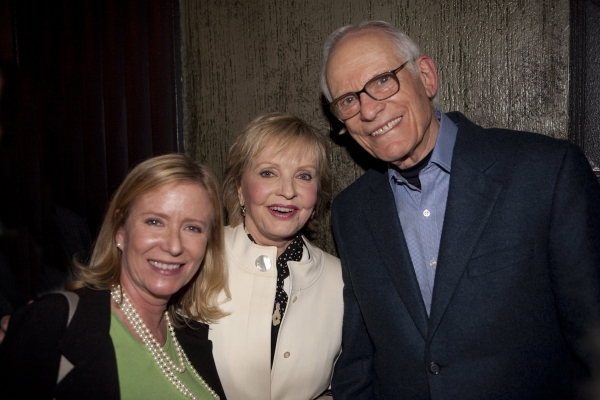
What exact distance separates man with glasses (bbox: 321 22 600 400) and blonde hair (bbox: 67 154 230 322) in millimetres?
603

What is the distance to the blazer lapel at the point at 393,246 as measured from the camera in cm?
155

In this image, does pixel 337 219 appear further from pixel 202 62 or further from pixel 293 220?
pixel 202 62

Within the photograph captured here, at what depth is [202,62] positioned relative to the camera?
2367 millimetres

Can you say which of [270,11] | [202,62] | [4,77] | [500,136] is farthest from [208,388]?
[4,77]

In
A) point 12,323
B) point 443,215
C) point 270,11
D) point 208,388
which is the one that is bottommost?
point 208,388

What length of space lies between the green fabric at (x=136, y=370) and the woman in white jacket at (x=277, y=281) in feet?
1.16

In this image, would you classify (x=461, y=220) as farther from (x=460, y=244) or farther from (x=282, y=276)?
(x=282, y=276)

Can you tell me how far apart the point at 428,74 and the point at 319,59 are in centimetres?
65

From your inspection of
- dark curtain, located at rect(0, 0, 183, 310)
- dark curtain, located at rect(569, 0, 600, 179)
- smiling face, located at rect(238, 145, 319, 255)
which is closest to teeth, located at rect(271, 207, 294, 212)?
smiling face, located at rect(238, 145, 319, 255)

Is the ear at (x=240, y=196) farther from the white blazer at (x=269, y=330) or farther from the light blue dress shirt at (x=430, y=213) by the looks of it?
the light blue dress shirt at (x=430, y=213)

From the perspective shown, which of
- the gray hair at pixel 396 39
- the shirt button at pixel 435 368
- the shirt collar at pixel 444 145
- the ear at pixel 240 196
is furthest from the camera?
the ear at pixel 240 196

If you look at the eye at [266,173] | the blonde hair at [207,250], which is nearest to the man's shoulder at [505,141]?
the eye at [266,173]

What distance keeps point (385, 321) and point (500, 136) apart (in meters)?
0.81

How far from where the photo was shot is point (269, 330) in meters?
1.87
